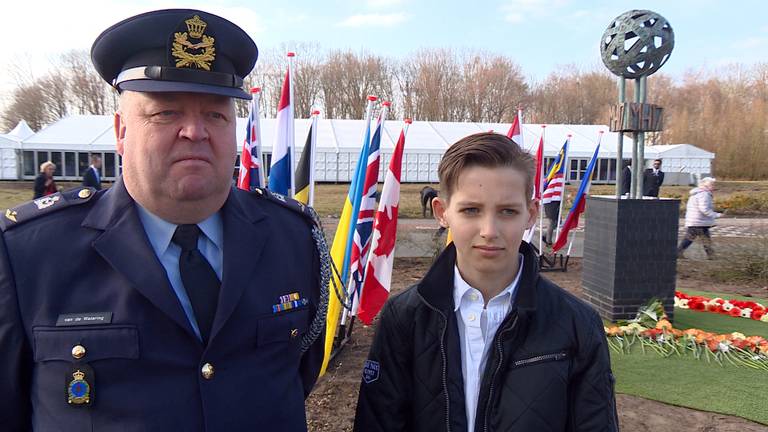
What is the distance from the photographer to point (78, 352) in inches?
55.4

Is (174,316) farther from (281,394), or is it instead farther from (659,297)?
(659,297)

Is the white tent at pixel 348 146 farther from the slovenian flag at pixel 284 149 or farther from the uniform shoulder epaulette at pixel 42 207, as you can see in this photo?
the uniform shoulder epaulette at pixel 42 207

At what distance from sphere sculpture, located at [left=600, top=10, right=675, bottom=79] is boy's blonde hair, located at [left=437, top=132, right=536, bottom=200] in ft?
16.5

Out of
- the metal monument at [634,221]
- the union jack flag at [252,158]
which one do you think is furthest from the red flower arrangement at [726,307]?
the union jack flag at [252,158]

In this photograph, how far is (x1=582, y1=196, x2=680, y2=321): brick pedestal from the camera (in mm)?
5957

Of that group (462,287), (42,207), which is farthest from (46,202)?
(462,287)

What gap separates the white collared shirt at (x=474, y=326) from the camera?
5.87 feet

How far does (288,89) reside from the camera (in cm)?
448

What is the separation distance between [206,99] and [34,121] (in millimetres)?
48379

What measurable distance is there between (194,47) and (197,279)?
0.65 m

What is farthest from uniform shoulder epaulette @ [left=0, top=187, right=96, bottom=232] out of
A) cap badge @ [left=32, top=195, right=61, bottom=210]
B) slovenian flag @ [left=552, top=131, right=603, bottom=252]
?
slovenian flag @ [left=552, top=131, right=603, bottom=252]

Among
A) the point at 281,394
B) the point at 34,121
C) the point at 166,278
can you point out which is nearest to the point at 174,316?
the point at 166,278

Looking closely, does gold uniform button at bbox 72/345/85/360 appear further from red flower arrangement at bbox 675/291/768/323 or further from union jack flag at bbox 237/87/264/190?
red flower arrangement at bbox 675/291/768/323

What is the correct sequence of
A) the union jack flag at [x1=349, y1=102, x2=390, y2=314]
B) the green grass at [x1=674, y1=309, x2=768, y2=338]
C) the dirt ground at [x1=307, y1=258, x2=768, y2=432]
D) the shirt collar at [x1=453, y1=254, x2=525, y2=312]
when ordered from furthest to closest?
the green grass at [x1=674, y1=309, x2=768, y2=338], the union jack flag at [x1=349, y1=102, x2=390, y2=314], the dirt ground at [x1=307, y1=258, x2=768, y2=432], the shirt collar at [x1=453, y1=254, x2=525, y2=312]
